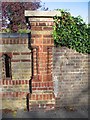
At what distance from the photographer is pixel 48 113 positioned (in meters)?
5.77

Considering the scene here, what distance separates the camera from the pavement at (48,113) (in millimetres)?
5594

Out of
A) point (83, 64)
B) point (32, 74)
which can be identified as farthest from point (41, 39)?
point (83, 64)

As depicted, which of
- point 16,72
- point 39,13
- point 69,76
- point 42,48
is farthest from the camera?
point 69,76

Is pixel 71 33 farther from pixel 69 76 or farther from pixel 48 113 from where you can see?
pixel 48 113

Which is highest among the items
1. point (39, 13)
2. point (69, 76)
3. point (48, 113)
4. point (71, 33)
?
point (39, 13)

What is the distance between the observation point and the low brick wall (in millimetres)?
6137

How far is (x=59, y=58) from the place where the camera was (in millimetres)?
6133

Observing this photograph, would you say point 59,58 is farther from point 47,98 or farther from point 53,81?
point 47,98

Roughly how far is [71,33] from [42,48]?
2.99ft

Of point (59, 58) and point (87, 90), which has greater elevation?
point (59, 58)

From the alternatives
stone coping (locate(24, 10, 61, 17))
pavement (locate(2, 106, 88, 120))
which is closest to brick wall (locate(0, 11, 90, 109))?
stone coping (locate(24, 10, 61, 17))

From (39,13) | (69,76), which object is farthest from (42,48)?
(69,76)

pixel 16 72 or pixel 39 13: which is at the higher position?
pixel 39 13

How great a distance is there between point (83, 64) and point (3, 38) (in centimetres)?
221
